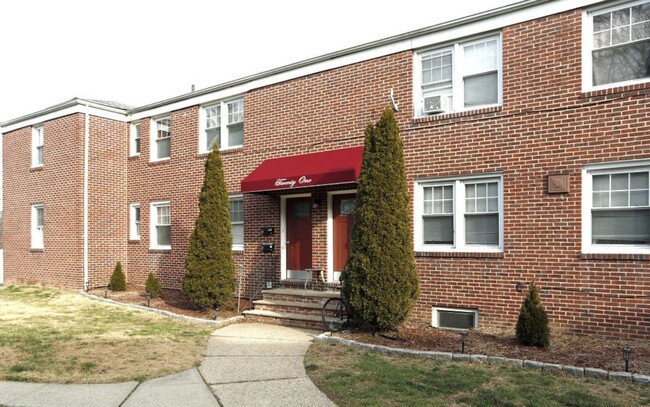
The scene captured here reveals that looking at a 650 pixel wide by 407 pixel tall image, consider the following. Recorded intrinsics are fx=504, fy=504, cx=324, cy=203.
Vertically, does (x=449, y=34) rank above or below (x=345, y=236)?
above

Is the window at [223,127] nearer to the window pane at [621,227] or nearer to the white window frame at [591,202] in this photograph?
the white window frame at [591,202]

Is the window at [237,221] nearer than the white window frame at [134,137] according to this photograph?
Yes

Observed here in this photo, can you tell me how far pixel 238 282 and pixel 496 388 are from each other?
26.1ft

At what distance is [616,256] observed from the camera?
26.0ft

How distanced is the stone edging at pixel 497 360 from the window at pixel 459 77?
4667mm

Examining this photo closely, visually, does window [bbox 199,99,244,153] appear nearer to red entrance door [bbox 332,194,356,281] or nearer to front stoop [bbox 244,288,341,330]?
red entrance door [bbox 332,194,356,281]

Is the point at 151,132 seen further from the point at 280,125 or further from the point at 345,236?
the point at 345,236

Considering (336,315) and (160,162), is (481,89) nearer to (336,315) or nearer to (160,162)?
(336,315)

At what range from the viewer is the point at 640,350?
7234 mm

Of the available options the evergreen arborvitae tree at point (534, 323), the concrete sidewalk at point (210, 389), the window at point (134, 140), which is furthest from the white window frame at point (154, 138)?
the evergreen arborvitae tree at point (534, 323)

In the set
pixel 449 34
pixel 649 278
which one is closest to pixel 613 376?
pixel 649 278

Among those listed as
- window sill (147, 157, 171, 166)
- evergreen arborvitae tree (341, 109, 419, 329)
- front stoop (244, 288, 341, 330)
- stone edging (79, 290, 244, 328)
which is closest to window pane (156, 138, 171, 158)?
window sill (147, 157, 171, 166)

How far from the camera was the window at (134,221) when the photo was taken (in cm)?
1575

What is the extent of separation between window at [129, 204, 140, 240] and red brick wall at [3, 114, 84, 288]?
1.47m
